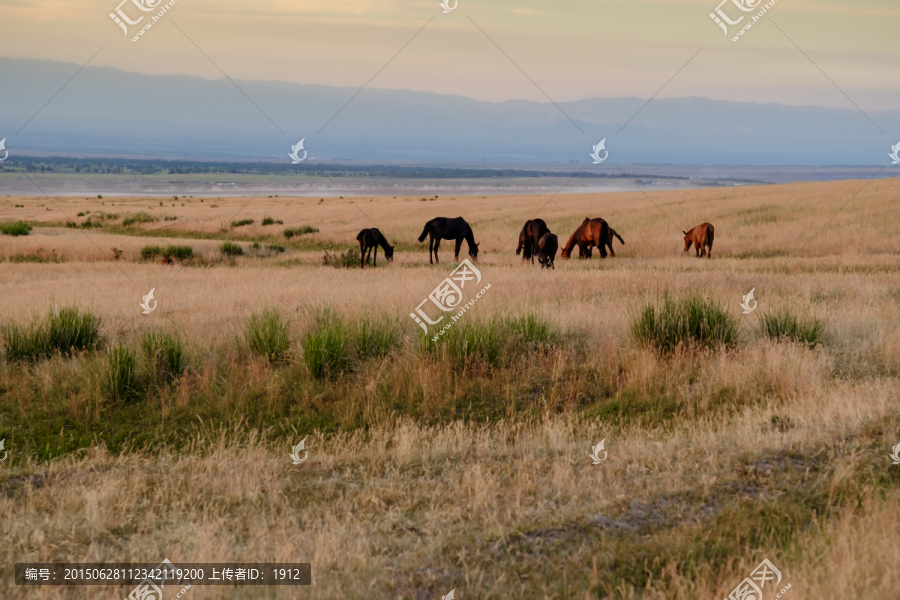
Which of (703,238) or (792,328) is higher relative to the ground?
(703,238)

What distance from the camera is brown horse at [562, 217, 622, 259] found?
26234mm

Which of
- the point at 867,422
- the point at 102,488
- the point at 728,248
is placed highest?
the point at 728,248

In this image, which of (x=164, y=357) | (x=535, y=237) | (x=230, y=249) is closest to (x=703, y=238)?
(x=535, y=237)

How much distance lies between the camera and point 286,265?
28.3m

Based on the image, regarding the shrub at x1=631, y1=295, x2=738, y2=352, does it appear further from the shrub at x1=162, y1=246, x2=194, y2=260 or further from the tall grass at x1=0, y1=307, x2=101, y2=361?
the shrub at x1=162, y1=246, x2=194, y2=260

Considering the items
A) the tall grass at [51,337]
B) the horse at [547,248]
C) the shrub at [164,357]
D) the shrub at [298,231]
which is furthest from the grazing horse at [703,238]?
the shrub at [298,231]

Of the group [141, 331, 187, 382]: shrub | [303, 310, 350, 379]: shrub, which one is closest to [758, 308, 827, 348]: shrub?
[303, 310, 350, 379]: shrub

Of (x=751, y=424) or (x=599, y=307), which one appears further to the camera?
(x=599, y=307)

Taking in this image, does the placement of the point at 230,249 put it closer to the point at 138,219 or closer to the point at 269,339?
the point at 269,339

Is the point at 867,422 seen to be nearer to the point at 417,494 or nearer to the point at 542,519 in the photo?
the point at 542,519

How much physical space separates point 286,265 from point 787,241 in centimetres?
2060

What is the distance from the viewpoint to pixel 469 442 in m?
7.27

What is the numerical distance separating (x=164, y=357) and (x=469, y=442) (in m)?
4.70

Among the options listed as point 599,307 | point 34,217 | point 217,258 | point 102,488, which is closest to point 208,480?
point 102,488
